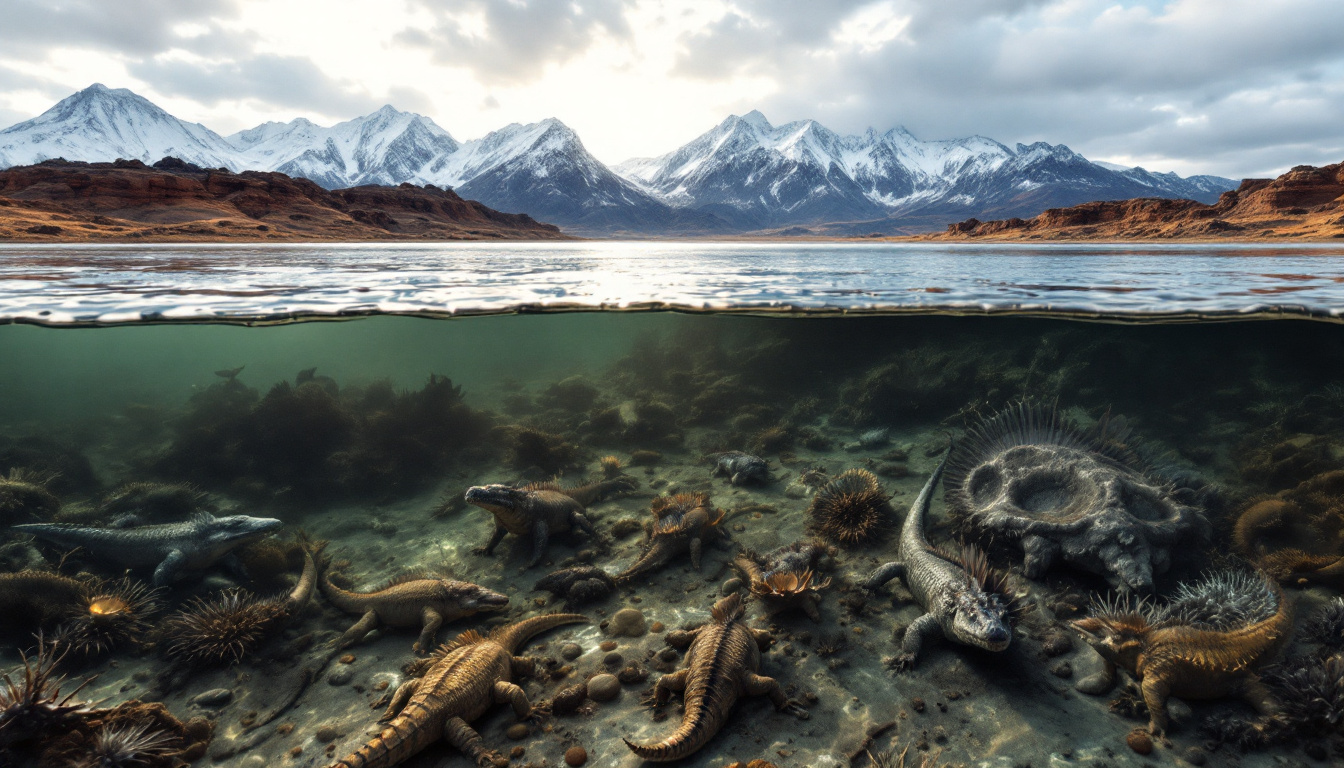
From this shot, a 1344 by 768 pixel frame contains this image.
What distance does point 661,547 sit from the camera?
6242 mm

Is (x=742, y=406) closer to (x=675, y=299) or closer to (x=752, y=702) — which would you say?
(x=675, y=299)

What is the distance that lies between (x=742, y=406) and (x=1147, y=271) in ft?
34.9

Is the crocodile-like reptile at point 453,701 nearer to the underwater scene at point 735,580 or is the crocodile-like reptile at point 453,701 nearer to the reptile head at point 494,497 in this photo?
the underwater scene at point 735,580

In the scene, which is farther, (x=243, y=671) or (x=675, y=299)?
(x=675, y=299)

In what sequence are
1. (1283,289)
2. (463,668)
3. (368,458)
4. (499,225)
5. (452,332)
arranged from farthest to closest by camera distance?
(499,225)
(452,332)
(368,458)
(1283,289)
(463,668)

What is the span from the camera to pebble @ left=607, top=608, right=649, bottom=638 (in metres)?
5.12

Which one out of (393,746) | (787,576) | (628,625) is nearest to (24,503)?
(393,746)

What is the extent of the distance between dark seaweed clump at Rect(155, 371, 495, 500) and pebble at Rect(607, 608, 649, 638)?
6324mm

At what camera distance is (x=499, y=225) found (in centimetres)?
9856

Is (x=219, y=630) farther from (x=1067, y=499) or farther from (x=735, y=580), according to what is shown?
(x=1067, y=499)

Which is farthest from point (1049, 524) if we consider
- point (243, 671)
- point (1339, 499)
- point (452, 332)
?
point (452, 332)

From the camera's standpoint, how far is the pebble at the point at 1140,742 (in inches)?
140

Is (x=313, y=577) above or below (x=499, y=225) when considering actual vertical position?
below

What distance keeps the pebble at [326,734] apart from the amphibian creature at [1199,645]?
5953 millimetres
